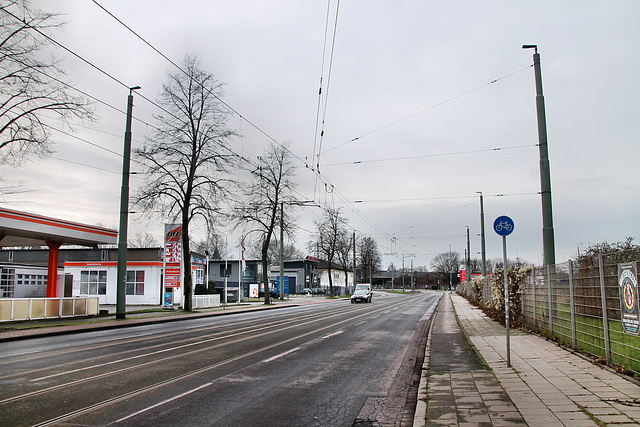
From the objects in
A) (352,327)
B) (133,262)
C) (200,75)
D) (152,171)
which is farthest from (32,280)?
(352,327)

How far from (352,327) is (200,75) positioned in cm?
1871

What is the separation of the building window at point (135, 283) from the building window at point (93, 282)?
2.56 m

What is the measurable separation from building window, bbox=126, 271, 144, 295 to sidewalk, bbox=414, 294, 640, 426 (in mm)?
34832

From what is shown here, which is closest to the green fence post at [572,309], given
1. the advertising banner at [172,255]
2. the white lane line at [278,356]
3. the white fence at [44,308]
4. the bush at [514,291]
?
the bush at [514,291]

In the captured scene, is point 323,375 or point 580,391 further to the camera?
point 323,375

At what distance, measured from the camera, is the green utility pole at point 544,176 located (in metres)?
14.4

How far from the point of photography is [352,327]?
61.6ft

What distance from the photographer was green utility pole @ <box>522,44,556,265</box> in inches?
567

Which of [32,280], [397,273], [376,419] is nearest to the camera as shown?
[376,419]

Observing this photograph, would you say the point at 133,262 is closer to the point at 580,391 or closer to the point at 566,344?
the point at 566,344

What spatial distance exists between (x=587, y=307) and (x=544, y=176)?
5.94 meters

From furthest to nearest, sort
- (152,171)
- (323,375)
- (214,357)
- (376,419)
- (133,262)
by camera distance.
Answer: (133,262) → (152,171) → (214,357) → (323,375) → (376,419)

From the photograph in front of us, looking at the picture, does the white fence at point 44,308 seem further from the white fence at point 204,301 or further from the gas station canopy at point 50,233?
the white fence at point 204,301

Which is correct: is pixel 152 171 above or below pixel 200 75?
below
